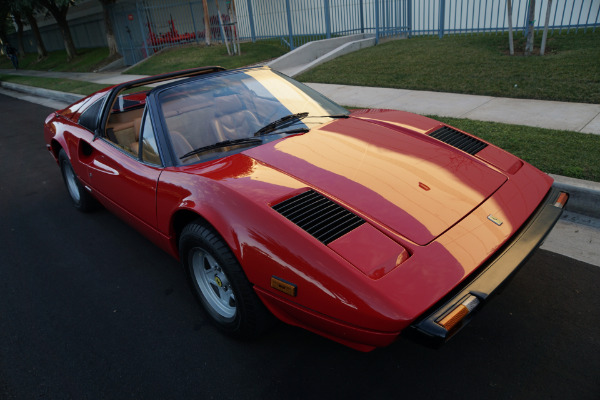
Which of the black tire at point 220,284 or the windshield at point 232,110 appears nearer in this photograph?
the black tire at point 220,284

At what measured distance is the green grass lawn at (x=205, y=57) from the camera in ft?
45.3

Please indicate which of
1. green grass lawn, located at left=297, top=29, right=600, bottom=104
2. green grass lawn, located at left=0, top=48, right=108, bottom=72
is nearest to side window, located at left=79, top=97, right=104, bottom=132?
green grass lawn, located at left=297, top=29, right=600, bottom=104

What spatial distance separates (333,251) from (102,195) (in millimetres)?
2455

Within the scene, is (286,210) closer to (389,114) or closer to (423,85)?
(389,114)

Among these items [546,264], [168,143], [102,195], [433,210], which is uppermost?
[168,143]

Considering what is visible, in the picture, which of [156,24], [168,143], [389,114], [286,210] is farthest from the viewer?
[156,24]

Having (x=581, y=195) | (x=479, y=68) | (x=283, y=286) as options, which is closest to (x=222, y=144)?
(x=283, y=286)

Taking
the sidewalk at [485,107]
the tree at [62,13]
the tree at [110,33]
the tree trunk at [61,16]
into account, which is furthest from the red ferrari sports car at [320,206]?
the tree trunk at [61,16]

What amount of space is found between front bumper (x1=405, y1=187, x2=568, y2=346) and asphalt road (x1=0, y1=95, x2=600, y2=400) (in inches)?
21.1

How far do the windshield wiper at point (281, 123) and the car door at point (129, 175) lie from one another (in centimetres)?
71

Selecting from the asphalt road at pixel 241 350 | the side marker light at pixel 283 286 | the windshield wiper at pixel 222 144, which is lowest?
the asphalt road at pixel 241 350

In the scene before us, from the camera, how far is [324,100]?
3479 mm

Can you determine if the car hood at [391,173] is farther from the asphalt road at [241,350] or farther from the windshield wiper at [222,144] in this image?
the asphalt road at [241,350]

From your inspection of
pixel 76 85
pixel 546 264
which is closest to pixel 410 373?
pixel 546 264
